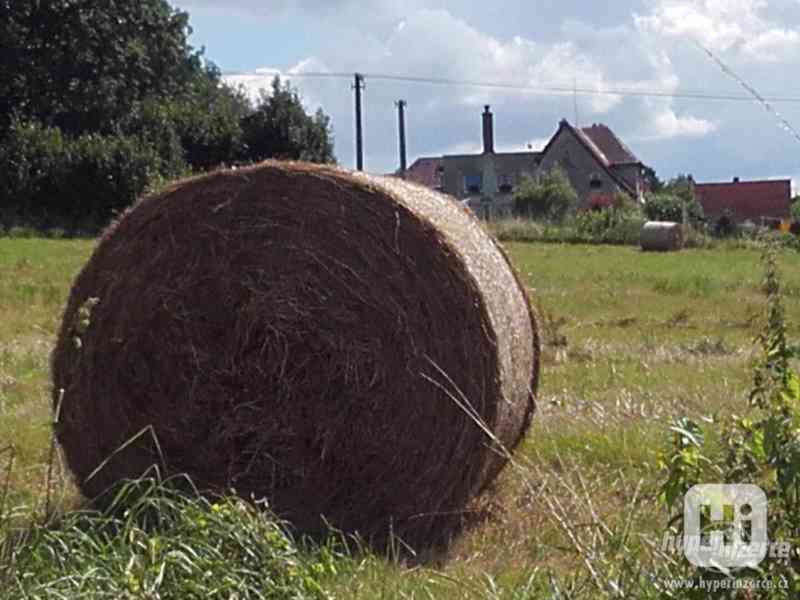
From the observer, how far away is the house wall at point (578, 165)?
234 ft

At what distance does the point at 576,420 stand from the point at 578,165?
65.7 metres

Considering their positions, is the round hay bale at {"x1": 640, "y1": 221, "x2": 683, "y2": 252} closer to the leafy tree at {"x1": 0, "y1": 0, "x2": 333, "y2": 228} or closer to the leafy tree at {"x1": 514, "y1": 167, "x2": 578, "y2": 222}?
the leafy tree at {"x1": 0, "y1": 0, "x2": 333, "y2": 228}

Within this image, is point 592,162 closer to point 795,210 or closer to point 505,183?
point 505,183

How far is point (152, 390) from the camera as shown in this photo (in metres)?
6.55

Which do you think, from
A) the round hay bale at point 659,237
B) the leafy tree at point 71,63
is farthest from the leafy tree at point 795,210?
the leafy tree at point 71,63

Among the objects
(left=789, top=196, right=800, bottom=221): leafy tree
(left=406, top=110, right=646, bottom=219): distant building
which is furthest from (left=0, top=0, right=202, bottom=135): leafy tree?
(left=789, top=196, right=800, bottom=221): leafy tree

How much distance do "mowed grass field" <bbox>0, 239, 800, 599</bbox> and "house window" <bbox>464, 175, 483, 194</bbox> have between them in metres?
58.6

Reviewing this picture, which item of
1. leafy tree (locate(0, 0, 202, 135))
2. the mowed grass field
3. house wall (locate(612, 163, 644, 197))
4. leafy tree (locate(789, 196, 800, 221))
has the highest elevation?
leafy tree (locate(0, 0, 202, 135))

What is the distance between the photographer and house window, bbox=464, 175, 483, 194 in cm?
7856

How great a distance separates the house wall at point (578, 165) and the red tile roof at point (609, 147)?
89 cm

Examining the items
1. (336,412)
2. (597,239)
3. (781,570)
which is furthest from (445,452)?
(597,239)

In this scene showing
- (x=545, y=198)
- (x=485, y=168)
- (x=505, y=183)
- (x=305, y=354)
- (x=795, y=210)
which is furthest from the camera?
(x=505, y=183)

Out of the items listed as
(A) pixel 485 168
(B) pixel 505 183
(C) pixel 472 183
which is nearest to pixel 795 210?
(A) pixel 485 168

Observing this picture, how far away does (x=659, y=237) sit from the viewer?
32.9 metres
